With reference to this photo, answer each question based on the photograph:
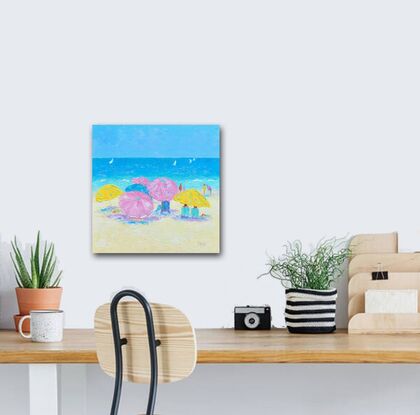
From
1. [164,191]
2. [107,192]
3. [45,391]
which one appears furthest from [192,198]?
[45,391]

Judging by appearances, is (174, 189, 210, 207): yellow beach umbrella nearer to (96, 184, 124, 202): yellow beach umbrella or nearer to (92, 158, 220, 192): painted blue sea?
(92, 158, 220, 192): painted blue sea

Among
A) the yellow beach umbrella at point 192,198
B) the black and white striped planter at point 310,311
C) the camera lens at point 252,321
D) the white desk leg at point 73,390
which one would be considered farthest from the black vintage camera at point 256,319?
the white desk leg at point 73,390

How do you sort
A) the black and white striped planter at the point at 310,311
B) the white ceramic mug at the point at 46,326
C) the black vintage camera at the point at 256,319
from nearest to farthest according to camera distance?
the white ceramic mug at the point at 46,326 → the black and white striped planter at the point at 310,311 → the black vintage camera at the point at 256,319

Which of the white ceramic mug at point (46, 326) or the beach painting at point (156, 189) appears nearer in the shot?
the white ceramic mug at point (46, 326)

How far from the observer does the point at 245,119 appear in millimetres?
2777

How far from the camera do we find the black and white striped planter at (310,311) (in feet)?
8.45

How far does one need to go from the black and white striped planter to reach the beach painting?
323 millimetres

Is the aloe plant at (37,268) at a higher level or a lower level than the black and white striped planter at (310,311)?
higher

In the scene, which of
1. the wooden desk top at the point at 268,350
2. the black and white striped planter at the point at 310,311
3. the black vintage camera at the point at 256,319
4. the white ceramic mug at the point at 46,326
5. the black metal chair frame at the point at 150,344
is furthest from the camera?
the black vintage camera at the point at 256,319

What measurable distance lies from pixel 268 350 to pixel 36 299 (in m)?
0.83

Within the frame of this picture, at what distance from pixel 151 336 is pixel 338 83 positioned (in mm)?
1199

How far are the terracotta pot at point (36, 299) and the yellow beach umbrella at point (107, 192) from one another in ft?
1.05

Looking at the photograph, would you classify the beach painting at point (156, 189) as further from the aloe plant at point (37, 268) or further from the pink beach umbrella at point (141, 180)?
the aloe plant at point (37, 268)

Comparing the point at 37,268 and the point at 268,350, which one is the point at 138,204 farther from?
the point at 268,350
